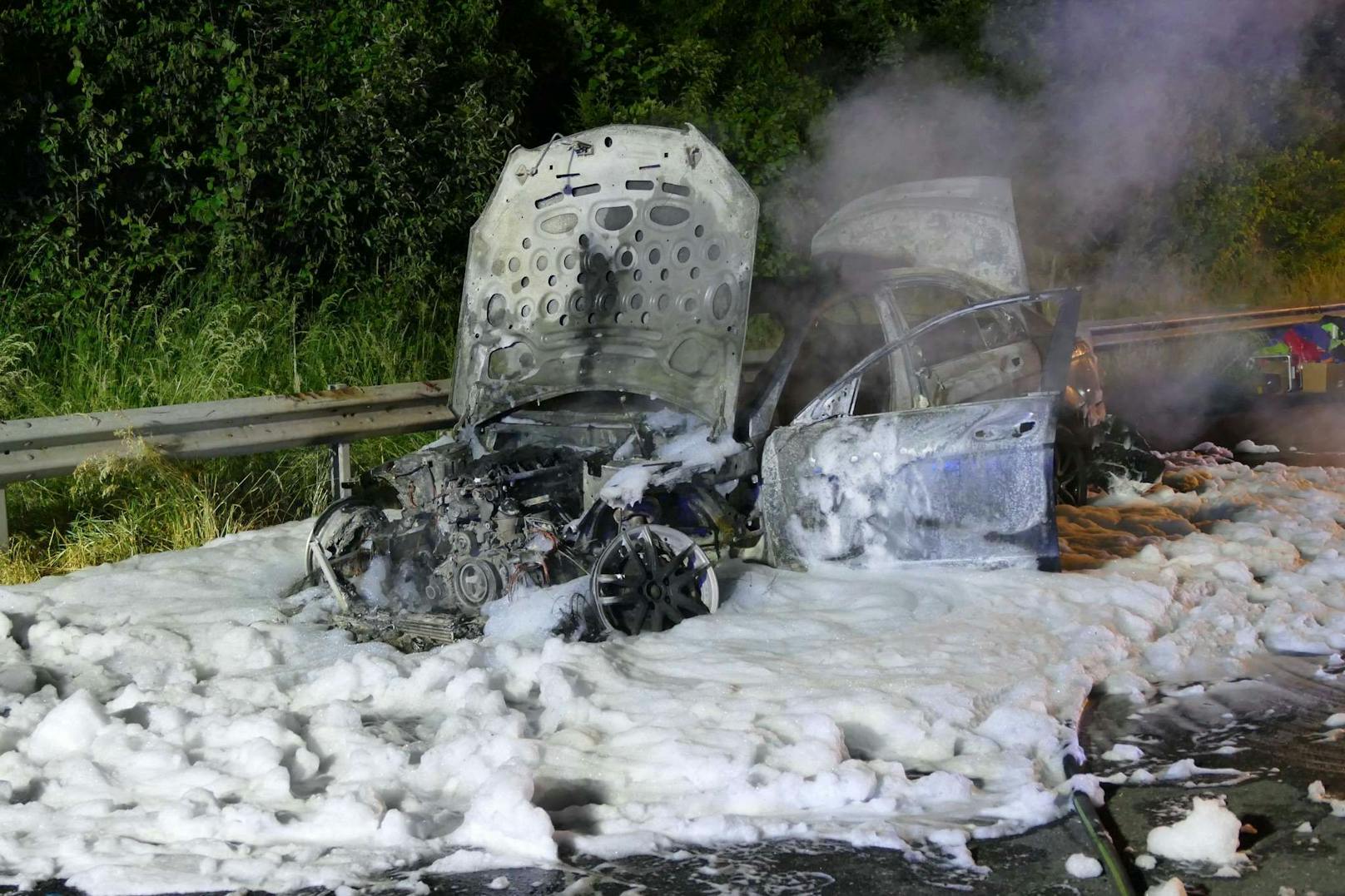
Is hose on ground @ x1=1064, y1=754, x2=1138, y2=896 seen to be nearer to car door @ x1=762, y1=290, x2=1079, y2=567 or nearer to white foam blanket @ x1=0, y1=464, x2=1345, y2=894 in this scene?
white foam blanket @ x1=0, y1=464, x2=1345, y2=894

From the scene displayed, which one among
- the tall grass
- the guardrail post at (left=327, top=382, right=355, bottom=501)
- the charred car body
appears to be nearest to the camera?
the charred car body

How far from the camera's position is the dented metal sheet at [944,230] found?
28.9 ft

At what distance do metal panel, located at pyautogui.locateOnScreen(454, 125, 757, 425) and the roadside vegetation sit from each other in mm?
2019

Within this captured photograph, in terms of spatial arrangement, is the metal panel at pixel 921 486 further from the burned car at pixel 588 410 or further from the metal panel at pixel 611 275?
the metal panel at pixel 611 275

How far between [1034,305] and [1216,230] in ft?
49.1

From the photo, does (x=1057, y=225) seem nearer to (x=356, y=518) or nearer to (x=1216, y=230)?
(x=1216, y=230)

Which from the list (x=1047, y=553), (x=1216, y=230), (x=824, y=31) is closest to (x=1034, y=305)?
(x=1047, y=553)

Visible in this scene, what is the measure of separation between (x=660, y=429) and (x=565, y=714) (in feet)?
7.73

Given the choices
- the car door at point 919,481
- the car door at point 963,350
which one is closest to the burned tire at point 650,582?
the car door at point 919,481

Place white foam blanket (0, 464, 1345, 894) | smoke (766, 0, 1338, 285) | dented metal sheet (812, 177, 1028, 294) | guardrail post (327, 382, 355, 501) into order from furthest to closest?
smoke (766, 0, 1338, 285)
dented metal sheet (812, 177, 1028, 294)
guardrail post (327, 382, 355, 501)
white foam blanket (0, 464, 1345, 894)

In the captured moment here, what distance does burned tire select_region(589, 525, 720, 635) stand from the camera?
648 centimetres

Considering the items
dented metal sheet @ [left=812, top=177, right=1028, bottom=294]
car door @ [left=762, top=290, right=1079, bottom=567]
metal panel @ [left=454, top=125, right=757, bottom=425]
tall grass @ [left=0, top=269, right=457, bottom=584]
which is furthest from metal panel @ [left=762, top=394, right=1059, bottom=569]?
tall grass @ [left=0, top=269, right=457, bottom=584]

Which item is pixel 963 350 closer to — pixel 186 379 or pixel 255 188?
pixel 186 379

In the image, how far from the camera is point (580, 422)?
7.49 metres
